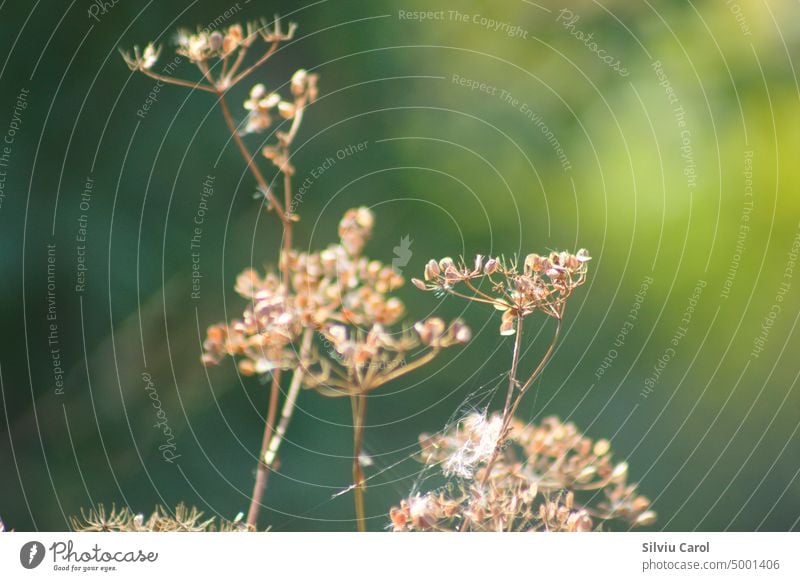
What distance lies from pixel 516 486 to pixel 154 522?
1.17 feet

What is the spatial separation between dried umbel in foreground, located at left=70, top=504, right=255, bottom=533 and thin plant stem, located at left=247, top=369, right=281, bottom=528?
0.04ft

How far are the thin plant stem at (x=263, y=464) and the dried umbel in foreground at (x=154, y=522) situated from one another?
0.01 meters

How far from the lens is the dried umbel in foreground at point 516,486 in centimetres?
A: 62

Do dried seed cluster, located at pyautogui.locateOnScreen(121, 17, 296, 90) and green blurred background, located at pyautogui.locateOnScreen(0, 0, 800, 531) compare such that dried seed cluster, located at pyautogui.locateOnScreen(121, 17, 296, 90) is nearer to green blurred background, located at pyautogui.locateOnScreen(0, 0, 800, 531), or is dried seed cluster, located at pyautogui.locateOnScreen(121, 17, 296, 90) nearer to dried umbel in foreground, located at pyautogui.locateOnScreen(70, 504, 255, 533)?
green blurred background, located at pyautogui.locateOnScreen(0, 0, 800, 531)

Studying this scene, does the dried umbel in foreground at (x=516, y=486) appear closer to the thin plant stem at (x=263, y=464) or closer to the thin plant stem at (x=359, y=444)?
the thin plant stem at (x=359, y=444)

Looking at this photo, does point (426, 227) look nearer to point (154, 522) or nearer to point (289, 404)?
point (289, 404)

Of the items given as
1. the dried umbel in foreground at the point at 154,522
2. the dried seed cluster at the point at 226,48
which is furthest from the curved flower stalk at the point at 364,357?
the dried seed cluster at the point at 226,48

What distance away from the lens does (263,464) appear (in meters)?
0.77

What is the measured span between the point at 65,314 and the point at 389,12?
467mm

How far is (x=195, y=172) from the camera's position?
861 mm

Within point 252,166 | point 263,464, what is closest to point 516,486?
point 263,464

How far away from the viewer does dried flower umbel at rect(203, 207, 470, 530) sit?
632 millimetres
